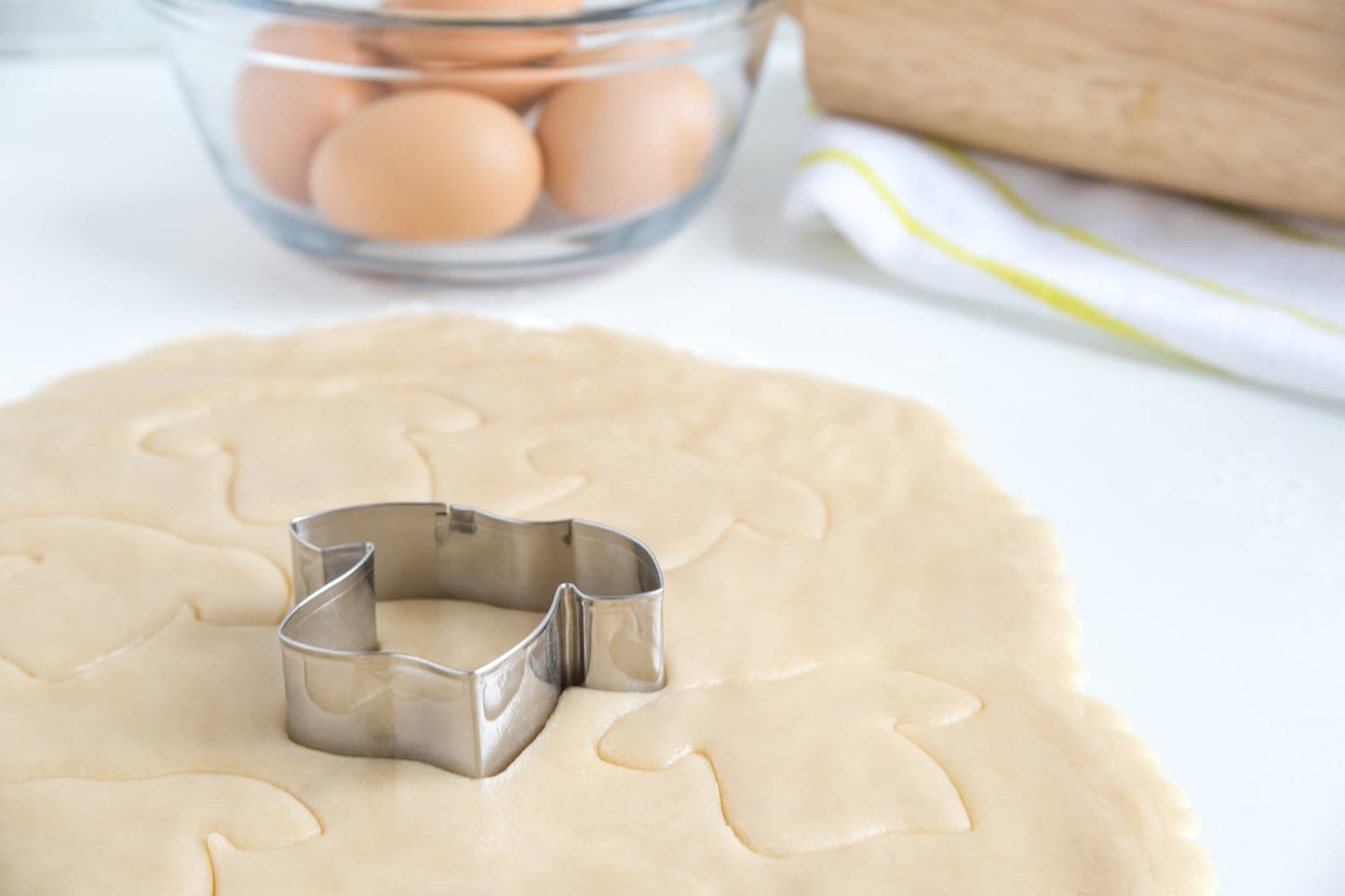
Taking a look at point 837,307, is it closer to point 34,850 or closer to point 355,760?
point 355,760

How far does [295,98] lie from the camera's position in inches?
44.1

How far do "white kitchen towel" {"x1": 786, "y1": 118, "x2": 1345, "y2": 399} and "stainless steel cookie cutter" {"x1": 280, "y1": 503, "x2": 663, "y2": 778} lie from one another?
0.56 m

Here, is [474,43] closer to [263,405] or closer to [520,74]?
[520,74]

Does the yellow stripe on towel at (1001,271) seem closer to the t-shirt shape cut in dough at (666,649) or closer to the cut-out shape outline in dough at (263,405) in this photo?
the t-shirt shape cut in dough at (666,649)

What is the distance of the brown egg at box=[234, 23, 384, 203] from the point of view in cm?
110

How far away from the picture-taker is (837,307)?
123 centimetres

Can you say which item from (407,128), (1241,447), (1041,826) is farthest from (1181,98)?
(1041,826)

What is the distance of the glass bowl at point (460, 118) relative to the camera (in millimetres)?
1087

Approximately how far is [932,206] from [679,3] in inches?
12.8

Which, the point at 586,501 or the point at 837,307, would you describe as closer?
the point at 586,501

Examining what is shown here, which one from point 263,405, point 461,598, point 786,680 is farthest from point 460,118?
point 786,680

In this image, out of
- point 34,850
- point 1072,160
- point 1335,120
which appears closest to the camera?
point 34,850

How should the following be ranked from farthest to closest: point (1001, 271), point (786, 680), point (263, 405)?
point (1001, 271)
point (263, 405)
point (786, 680)

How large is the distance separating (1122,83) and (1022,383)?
0.98 ft
